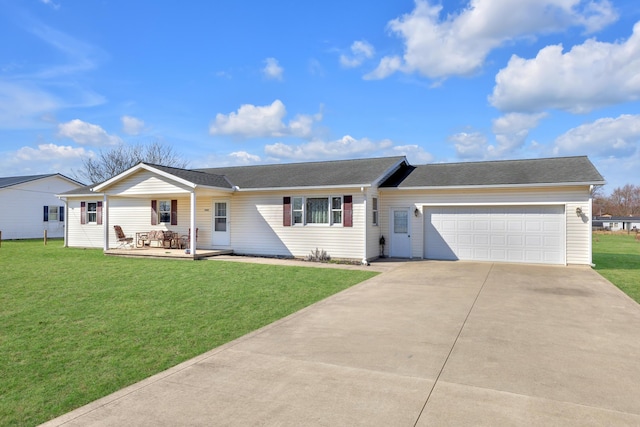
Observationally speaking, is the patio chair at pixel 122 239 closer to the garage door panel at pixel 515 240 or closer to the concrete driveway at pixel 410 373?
the concrete driveway at pixel 410 373

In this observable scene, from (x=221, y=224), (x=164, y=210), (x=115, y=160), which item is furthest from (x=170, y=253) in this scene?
(x=115, y=160)

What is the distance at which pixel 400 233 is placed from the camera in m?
16.4

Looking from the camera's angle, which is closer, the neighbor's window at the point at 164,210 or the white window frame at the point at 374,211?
the white window frame at the point at 374,211

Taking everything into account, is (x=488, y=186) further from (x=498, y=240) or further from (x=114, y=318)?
(x=114, y=318)

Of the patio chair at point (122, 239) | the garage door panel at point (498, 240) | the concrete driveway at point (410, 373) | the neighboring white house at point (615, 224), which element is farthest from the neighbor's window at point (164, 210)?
the neighboring white house at point (615, 224)

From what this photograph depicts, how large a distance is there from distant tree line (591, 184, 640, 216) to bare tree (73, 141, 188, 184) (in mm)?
78817

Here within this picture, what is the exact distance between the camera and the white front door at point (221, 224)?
17.7m

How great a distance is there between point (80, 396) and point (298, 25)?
13661mm

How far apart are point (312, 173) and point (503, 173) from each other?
7924 millimetres

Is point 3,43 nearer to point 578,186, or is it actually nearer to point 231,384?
point 231,384

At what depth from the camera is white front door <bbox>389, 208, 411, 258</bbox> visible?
16234mm

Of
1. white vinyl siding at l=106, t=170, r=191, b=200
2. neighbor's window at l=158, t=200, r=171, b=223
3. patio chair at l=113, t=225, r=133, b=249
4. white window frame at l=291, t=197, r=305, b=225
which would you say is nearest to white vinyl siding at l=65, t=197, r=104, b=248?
patio chair at l=113, t=225, r=133, b=249

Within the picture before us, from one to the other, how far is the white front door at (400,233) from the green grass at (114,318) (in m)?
4.26

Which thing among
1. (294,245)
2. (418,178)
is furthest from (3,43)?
(418,178)
